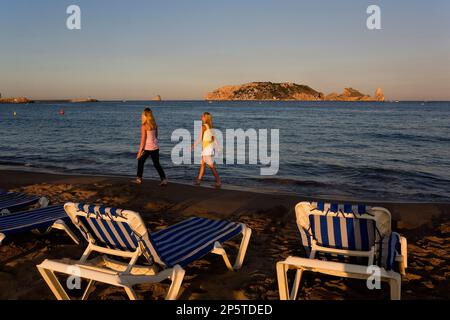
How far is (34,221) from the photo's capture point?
510 cm

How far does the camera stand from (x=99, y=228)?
3.90 meters

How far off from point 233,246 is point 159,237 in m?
1.49

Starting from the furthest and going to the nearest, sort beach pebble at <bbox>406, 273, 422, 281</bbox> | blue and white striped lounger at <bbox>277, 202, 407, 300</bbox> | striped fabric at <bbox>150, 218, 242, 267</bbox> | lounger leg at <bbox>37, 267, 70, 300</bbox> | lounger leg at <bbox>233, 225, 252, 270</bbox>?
lounger leg at <bbox>233, 225, 252, 270</bbox>, beach pebble at <bbox>406, 273, 422, 281</bbox>, striped fabric at <bbox>150, 218, 242, 267</bbox>, lounger leg at <bbox>37, 267, 70, 300</bbox>, blue and white striped lounger at <bbox>277, 202, 407, 300</bbox>

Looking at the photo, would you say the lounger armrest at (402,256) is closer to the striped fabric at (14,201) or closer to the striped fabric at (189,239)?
the striped fabric at (189,239)

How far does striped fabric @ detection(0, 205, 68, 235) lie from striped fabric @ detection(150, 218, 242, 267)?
1656 mm

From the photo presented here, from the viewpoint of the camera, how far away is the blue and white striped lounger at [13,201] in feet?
19.6

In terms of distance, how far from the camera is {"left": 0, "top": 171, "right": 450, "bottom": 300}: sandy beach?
411 centimetres

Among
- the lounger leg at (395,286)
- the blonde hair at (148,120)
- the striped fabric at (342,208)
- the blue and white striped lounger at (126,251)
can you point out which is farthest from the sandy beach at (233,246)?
the blonde hair at (148,120)

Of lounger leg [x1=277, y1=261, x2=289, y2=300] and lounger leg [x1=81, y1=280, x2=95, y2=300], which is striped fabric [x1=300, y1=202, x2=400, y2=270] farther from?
lounger leg [x1=81, y1=280, x2=95, y2=300]

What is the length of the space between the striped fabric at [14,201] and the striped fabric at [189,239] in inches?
114

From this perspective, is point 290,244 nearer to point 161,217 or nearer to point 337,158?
point 161,217

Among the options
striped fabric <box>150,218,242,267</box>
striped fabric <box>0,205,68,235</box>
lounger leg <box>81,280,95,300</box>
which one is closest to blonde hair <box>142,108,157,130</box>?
striped fabric <box>0,205,68,235</box>

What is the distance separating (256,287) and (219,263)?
807 mm
